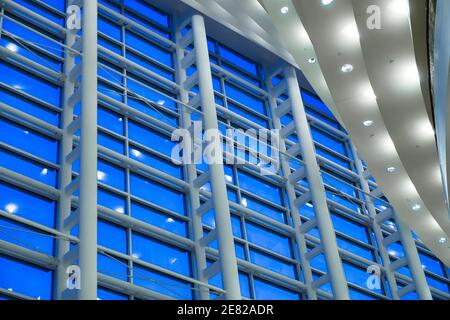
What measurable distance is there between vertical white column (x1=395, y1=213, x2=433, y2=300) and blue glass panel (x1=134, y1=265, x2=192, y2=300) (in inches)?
356

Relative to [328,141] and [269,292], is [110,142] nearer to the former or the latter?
[269,292]

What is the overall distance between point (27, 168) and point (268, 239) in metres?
7.75

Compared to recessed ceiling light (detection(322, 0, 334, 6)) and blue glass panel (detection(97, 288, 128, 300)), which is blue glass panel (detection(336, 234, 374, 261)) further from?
recessed ceiling light (detection(322, 0, 334, 6))

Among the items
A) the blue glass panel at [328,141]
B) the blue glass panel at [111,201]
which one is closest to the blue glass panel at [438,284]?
the blue glass panel at [328,141]

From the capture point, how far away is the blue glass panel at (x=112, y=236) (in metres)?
17.5

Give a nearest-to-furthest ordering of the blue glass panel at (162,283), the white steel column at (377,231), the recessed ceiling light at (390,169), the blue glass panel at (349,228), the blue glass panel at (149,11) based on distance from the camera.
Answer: the blue glass panel at (162,283), the recessed ceiling light at (390,169), the blue glass panel at (149,11), the white steel column at (377,231), the blue glass panel at (349,228)

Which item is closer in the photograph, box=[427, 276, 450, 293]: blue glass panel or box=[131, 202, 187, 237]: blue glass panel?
box=[131, 202, 187, 237]: blue glass panel

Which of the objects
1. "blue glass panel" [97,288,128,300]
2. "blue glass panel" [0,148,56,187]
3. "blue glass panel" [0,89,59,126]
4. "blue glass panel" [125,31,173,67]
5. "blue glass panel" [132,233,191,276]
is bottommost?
"blue glass panel" [97,288,128,300]

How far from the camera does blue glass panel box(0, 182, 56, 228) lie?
1636 centimetres

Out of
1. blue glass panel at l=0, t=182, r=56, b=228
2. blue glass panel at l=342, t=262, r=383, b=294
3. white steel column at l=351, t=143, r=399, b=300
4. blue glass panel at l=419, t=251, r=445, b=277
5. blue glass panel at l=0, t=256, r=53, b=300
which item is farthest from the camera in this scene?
blue glass panel at l=419, t=251, r=445, b=277

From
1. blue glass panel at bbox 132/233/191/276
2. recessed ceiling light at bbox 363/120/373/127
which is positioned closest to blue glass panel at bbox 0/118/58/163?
blue glass panel at bbox 132/233/191/276

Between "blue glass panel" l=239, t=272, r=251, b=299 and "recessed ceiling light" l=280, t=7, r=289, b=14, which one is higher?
"recessed ceiling light" l=280, t=7, r=289, b=14

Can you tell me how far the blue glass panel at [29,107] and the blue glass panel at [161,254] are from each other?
3.53 meters

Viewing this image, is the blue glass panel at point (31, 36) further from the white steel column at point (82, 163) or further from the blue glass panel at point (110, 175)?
the blue glass panel at point (110, 175)
